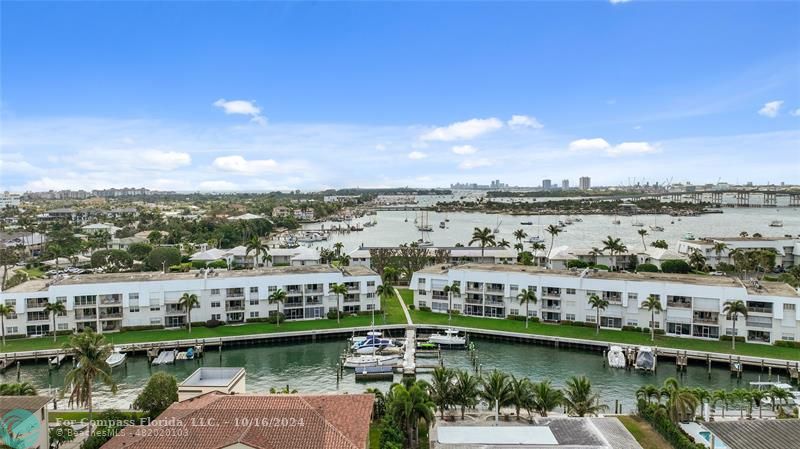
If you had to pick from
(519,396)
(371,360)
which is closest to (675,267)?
(371,360)

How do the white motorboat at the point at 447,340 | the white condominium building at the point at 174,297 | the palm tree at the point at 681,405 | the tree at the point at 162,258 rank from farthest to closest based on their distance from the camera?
the tree at the point at 162,258 < the white condominium building at the point at 174,297 < the white motorboat at the point at 447,340 < the palm tree at the point at 681,405

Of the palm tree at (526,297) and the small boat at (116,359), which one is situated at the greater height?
the palm tree at (526,297)

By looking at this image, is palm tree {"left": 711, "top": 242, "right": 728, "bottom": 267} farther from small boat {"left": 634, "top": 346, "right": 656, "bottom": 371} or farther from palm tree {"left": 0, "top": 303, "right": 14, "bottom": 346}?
palm tree {"left": 0, "top": 303, "right": 14, "bottom": 346}

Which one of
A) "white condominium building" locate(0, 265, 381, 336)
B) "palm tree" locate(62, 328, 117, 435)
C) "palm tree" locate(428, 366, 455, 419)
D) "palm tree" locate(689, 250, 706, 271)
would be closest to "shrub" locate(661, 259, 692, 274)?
"palm tree" locate(689, 250, 706, 271)

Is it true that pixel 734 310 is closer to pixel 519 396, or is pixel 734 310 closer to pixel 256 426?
pixel 519 396

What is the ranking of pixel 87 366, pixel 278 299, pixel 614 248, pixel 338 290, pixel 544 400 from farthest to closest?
pixel 614 248 → pixel 338 290 → pixel 278 299 → pixel 544 400 → pixel 87 366

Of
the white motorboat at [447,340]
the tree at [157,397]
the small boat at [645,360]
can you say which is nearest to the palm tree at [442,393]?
the tree at [157,397]

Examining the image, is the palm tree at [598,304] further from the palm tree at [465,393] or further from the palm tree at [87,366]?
the palm tree at [87,366]
